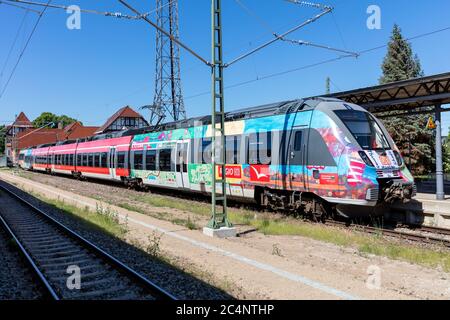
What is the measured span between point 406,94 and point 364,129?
722 cm

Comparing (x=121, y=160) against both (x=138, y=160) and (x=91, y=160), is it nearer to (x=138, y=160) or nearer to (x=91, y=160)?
(x=138, y=160)

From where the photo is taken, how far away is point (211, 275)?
23.9ft

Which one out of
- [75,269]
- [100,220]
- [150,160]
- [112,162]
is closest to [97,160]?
[112,162]

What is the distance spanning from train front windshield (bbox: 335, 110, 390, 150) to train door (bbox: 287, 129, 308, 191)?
120cm

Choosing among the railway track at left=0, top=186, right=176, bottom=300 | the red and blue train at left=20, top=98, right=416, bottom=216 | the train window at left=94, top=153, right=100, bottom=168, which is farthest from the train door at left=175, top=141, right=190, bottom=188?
the train window at left=94, top=153, right=100, bottom=168

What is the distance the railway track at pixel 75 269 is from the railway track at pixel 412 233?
658cm

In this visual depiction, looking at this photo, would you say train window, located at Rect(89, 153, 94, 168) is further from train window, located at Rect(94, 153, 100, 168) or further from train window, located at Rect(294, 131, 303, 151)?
train window, located at Rect(294, 131, 303, 151)

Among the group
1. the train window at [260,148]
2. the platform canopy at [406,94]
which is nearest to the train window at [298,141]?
the train window at [260,148]

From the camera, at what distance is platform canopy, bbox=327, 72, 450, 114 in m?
14.0

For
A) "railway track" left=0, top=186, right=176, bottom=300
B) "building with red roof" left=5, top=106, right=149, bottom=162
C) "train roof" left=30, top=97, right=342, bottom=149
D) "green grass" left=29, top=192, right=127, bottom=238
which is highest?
"building with red roof" left=5, top=106, right=149, bottom=162

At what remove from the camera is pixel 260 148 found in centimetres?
1355

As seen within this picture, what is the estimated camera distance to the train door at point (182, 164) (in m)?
17.6

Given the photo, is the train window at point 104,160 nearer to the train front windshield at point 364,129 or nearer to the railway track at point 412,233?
the railway track at point 412,233
